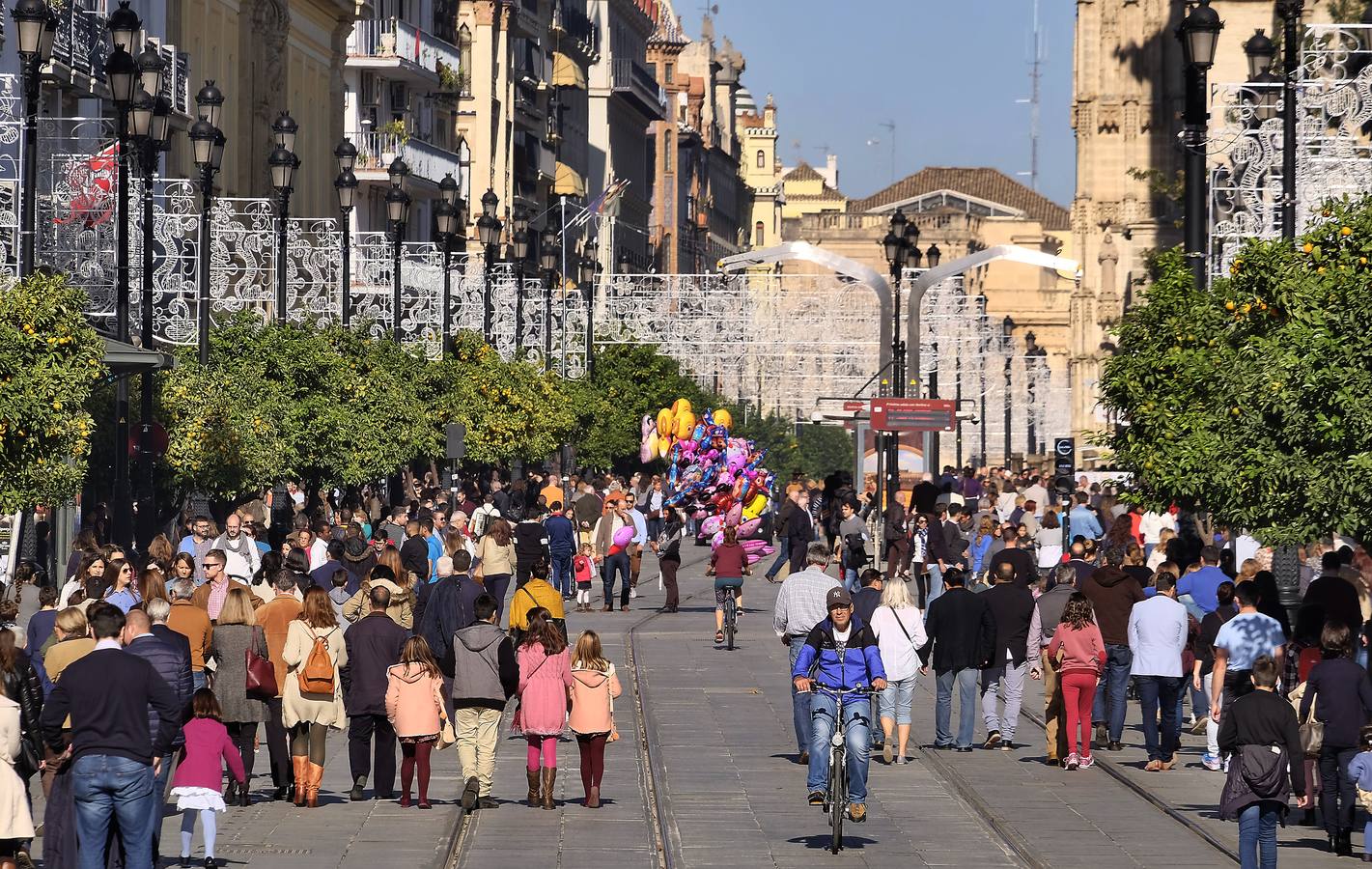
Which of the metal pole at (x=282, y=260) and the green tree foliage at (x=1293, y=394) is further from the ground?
the metal pole at (x=282, y=260)

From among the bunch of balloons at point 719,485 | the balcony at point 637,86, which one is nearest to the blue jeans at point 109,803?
the bunch of balloons at point 719,485

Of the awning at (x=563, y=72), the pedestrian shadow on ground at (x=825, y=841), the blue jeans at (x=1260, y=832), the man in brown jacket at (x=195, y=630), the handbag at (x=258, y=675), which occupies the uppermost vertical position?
the awning at (x=563, y=72)

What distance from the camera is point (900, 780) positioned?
20547 mm

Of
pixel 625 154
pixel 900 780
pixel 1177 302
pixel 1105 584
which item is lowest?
pixel 900 780

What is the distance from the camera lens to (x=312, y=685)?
18.1 meters

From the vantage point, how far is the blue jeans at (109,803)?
1348cm

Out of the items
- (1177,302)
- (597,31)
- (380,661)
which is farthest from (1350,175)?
(597,31)

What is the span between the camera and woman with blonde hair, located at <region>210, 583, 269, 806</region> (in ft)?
58.8

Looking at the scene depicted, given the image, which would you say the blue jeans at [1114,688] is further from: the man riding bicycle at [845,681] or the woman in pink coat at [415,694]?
the woman in pink coat at [415,694]

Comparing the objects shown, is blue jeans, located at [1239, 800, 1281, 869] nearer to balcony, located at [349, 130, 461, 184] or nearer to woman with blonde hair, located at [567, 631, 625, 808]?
woman with blonde hair, located at [567, 631, 625, 808]

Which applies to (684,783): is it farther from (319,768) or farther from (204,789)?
(204,789)

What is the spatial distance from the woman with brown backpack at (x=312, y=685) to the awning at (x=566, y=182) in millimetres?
94983

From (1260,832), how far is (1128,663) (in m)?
7.36

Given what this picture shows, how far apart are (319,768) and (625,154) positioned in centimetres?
12600
